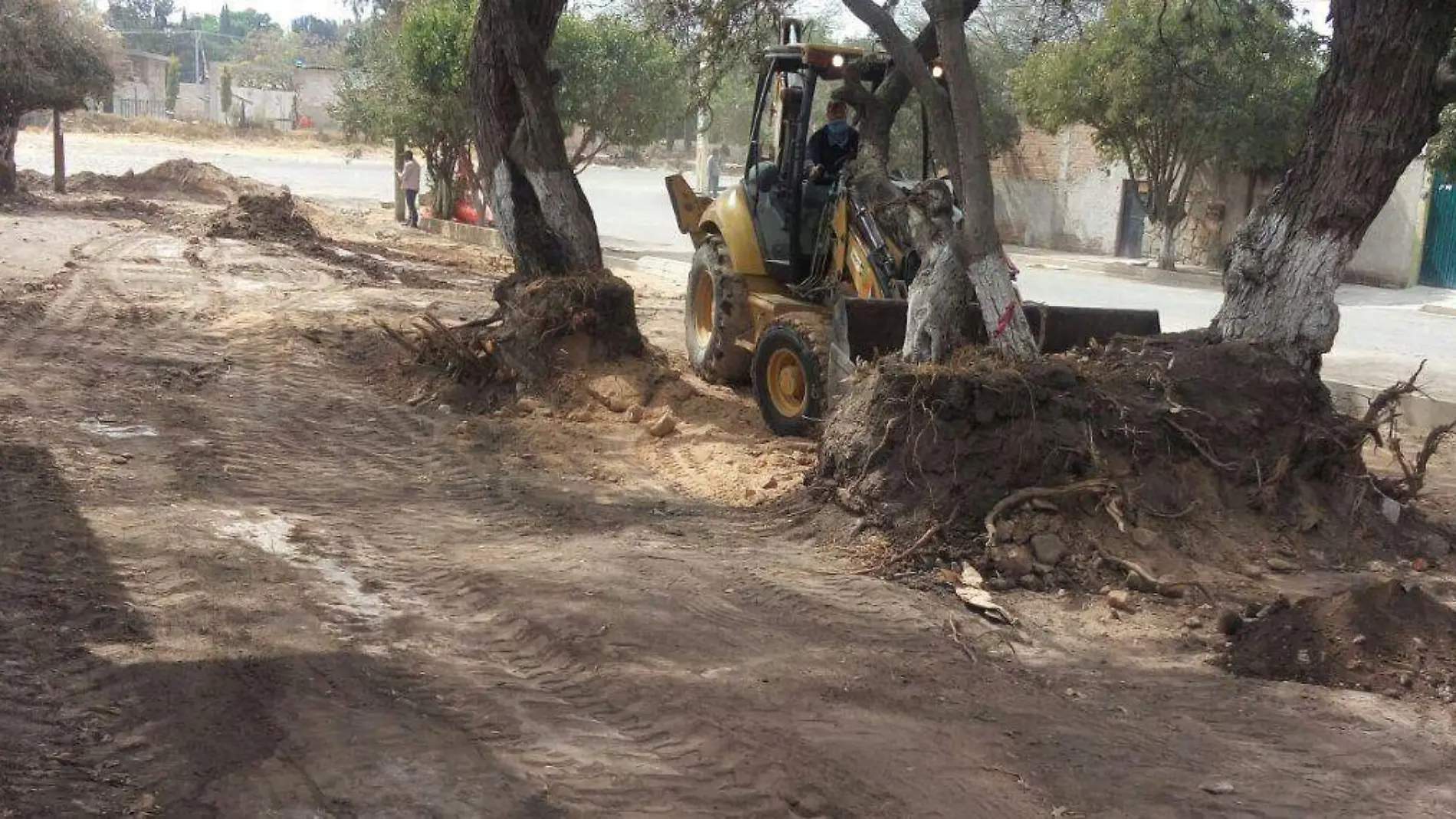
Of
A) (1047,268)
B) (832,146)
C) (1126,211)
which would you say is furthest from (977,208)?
(1126,211)

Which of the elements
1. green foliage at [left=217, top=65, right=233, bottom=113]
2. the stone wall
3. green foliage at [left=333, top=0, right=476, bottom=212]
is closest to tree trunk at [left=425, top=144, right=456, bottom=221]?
green foliage at [left=333, top=0, right=476, bottom=212]

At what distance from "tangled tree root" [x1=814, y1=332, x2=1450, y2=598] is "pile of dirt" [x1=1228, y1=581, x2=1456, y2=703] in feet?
2.16

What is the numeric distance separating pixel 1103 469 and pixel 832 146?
4.25 meters

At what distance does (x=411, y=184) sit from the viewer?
2753 centimetres

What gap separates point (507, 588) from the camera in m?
6.14

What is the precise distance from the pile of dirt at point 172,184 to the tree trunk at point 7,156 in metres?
3.29

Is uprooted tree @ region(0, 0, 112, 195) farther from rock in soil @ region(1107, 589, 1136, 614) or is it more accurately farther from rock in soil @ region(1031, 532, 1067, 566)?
rock in soil @ region(1107, 589, 1136, 614)

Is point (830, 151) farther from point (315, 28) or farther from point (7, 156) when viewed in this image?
point (315, 28)

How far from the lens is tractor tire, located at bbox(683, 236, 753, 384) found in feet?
35.6

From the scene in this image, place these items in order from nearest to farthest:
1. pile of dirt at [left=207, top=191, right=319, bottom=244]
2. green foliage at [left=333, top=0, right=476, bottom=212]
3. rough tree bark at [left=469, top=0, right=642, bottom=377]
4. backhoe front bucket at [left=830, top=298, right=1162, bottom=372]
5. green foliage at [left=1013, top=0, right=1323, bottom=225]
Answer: backhoe front bucket at [left=830, top=298, right=1162, bottom=372], rough tree bark at [left=469, top=0, right=642, bottom=377], pile of dirt at [left=207, top=191, right=319, bottom=244], green foliage at [left=1013, top=0, right=1323, bottom=225], green foliage at [left=333, top=0, right=476, bottom=212]

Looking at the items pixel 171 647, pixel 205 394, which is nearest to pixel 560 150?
pixel 205 394

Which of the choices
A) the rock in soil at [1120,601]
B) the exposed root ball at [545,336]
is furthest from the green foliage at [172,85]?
the rock in soil at [1120,601]

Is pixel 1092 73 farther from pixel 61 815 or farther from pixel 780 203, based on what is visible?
pixel 61 815

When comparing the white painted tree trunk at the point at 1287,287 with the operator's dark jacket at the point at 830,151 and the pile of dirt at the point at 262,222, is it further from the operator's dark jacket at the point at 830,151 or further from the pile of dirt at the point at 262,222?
the pile of dirt at the point at 262,222
